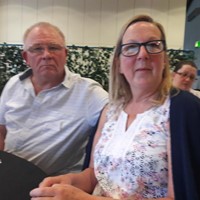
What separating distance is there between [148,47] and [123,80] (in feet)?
0.90

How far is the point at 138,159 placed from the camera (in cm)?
124

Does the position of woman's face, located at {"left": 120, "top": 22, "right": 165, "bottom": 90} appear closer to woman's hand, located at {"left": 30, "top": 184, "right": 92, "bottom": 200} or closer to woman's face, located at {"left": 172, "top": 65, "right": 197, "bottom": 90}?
woman's hand, located at {"left": 30, "top": 184, "right": 92, "bottom": 200}

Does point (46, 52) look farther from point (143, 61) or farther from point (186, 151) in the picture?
point (186, 151)

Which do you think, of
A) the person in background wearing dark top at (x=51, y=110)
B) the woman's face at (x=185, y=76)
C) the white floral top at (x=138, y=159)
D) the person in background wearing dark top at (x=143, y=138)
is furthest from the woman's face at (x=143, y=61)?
the woman's face at (x=185, y=76)

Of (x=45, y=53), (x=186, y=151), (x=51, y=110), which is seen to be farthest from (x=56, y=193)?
(x=45, y=53)

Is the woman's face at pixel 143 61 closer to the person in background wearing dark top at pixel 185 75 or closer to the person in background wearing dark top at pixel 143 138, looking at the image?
the person in background wearing dark top at pixel 143 138

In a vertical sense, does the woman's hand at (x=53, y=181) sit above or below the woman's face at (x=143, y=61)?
below

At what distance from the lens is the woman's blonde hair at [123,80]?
1.40 meters

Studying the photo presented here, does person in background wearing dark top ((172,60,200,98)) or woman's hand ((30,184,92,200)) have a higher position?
person in background wearing dark top ((172,60,200,98))

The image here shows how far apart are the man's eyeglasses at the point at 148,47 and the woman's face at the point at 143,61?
1 cm

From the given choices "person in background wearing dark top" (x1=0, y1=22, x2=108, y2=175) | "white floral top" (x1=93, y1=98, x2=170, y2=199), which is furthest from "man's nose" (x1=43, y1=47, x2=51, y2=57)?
"white floral top" (x1=93, y1=98, x2=170, y2=199)

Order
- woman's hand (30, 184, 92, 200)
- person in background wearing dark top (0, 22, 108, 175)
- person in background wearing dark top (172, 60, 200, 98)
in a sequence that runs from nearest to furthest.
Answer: woman's hand (30, 184, 92, 200), person in background wearing dark top (0, 22, 108, 175), person in background wearing dark top (172, 60, 200, 98)

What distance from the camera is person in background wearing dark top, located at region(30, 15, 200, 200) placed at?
1146 mm

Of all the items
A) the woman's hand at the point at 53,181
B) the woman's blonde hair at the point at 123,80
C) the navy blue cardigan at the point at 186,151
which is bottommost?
the woman's hand at the point at 53,181
